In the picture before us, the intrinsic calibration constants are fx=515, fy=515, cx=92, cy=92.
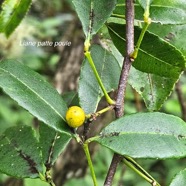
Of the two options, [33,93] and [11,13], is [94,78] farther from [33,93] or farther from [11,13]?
[11,13]

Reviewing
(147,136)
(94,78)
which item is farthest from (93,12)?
(147,136)

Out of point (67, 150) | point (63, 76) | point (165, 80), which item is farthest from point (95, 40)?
point (165, 80)

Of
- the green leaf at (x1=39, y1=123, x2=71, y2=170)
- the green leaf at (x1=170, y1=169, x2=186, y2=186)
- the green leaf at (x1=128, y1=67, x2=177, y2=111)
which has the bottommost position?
the green leaf at (x1=39, y1=123, x2=71, y2=170)

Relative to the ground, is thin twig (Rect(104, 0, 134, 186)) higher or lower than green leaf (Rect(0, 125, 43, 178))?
higher

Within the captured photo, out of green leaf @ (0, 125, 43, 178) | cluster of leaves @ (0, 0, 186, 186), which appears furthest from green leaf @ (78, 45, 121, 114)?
green leaf @ (0, 125, 43, 178)

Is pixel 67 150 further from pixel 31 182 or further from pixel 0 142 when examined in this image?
pixel 0 142

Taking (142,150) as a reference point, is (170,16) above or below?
above

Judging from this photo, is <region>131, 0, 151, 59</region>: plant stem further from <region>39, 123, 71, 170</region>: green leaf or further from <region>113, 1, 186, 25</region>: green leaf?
<region>39, 123, 71, 170</region>: green leaf
